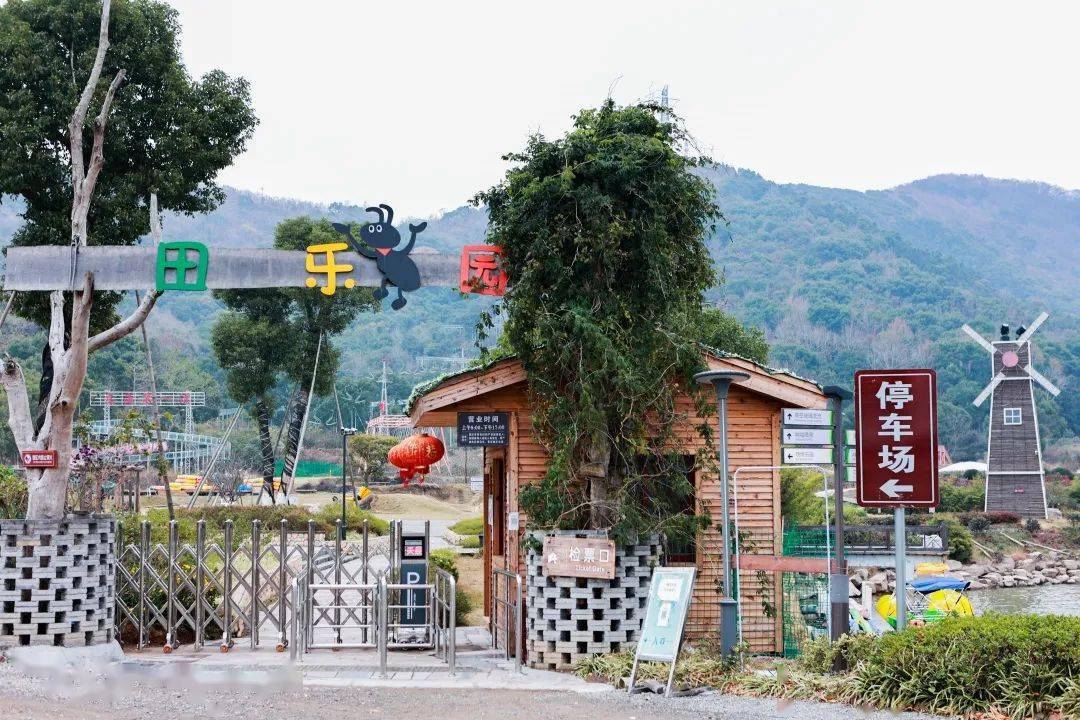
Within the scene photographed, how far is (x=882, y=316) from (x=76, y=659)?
127m

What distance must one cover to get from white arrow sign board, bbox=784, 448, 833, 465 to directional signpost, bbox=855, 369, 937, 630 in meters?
0.55

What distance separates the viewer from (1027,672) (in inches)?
336

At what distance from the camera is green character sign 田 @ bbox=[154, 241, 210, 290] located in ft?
41.9

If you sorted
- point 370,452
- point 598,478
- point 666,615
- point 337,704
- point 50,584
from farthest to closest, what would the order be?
point 370,452 → point 598,478 → point 50,584 → point 666,615 → point 337,704

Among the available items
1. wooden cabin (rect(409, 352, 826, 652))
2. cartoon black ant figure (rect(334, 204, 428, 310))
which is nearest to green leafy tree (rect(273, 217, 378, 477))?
cartoon black ant figure (rect(334, 204, 428, 310))

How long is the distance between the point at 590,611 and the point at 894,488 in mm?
3404

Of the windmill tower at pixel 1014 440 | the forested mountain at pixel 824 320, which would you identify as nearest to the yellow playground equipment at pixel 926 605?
the windmill tower at pixel 1014 440

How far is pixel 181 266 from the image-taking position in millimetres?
12805

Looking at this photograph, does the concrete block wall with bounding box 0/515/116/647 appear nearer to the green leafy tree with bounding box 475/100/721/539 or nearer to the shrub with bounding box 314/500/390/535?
the green leafy tree with bounding box 475/100/721/539

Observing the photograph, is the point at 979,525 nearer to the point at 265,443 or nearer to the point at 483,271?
the point at 265,443

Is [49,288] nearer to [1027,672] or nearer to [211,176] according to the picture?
[211,176]

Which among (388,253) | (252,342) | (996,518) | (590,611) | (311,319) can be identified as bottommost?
(996,518)

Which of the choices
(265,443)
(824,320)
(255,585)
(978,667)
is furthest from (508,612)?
(824,320)

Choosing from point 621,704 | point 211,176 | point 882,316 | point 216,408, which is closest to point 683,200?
point 621,704
